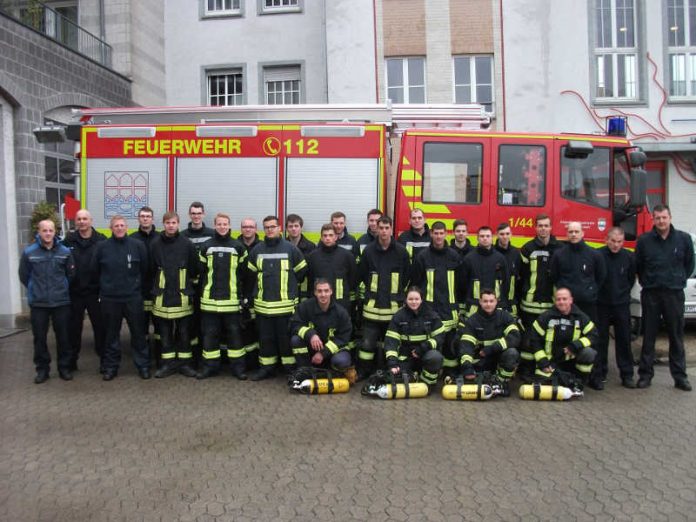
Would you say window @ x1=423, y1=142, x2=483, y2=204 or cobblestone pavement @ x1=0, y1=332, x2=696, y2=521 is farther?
window @ x1=423, y1=142, x2=483, y2=204

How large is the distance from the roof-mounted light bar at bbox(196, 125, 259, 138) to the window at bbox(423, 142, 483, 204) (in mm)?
2067

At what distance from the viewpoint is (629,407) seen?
18.9 feet

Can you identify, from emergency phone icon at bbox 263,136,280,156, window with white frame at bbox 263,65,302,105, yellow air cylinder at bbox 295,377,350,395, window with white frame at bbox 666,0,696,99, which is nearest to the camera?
yellow air cylinder at bbox 295,377,350,395

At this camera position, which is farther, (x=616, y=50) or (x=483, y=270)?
(x=616, y=50)

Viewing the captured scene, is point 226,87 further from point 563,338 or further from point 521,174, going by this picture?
point 563,338

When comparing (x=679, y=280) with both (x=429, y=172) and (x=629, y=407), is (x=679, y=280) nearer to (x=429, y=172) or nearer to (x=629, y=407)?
(x=629, y=407)

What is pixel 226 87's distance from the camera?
1636cm

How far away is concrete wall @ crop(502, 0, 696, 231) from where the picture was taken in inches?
563

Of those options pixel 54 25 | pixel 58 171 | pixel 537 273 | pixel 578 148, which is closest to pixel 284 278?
pixel 537 273

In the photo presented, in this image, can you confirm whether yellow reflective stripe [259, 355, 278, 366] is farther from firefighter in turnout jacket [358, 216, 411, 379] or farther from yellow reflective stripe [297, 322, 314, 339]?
firefighter in turnout jacket [358, 216, 411, 379]

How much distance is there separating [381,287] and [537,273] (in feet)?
5.63

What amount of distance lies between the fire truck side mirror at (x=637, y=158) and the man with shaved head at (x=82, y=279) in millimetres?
6094

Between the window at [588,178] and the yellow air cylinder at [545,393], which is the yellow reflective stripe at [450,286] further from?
the window at [588,178]

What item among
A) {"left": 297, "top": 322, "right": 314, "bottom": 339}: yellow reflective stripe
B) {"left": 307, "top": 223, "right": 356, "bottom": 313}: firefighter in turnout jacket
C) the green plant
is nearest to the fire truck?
{"left": 307, "top": 223, "right": 356, "bottom": 313}: firefighter in turnout jacket
